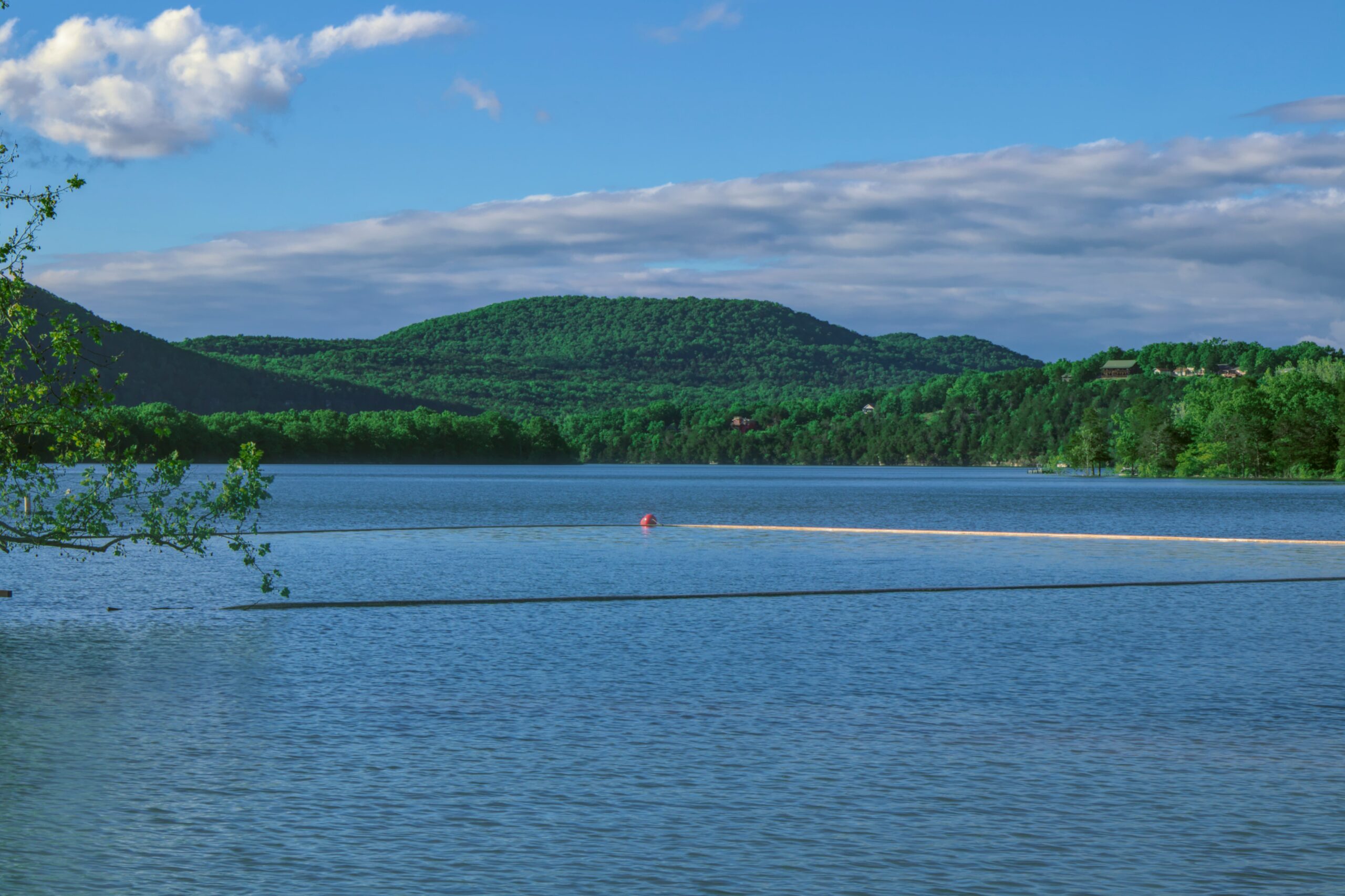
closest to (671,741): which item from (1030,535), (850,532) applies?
(1030,535)

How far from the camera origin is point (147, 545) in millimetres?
42562

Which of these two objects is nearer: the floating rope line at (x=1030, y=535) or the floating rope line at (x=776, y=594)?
the floating rope line at (x=776, y=594)

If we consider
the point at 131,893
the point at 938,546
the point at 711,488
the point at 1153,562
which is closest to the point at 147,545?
the point at 938,546

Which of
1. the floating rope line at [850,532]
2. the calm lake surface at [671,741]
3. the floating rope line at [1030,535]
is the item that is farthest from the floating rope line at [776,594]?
the floating rope line at [850,532]

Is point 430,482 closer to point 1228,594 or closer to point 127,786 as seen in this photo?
point 1228,594

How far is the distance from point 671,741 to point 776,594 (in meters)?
15.2

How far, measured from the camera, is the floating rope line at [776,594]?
2636 cm

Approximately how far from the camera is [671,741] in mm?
13438

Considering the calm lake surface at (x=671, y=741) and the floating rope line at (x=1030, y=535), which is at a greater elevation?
the floating rope line at (x=1030, y=535)

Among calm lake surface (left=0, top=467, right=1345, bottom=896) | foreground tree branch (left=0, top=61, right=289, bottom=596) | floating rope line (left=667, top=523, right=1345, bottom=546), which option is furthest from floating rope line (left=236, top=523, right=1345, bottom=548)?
foreground tree branch (left=0, top=61, right=289, bottom=596)

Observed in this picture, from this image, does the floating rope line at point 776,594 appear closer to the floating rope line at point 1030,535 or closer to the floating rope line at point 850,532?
the floating rope line at point 1030,535

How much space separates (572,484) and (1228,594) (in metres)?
117

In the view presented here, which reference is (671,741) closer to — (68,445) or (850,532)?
(68,445)

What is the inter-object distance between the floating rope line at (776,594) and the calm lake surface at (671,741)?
0.59m
